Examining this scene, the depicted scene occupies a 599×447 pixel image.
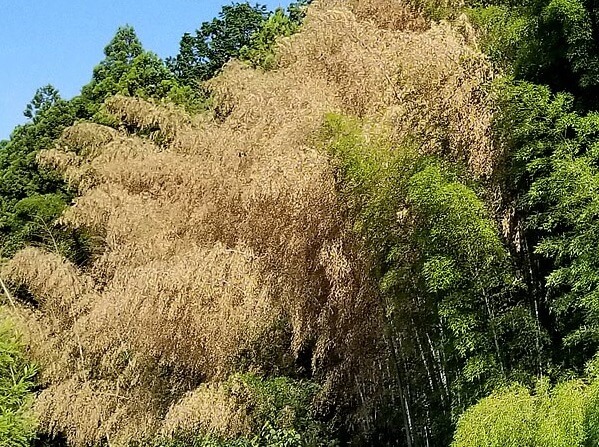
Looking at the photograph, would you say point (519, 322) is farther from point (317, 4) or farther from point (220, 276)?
point (317, 4)

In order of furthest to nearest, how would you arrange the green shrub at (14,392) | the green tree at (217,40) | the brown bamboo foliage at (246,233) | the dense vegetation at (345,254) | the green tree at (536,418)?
the green tree at (217,40) < the green shrub at (14,392) < the brown bamboo foliage at (246,233) < the dense vegetation at (345,254) < the green tree at (536,418)

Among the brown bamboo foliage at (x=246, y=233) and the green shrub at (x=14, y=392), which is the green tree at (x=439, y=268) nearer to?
the brown bamboo foliage at (x=246, y=233)

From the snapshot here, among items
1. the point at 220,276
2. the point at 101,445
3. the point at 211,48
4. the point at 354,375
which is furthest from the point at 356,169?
the point at 211,48

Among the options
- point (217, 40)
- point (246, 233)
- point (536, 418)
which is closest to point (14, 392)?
point (246, 233)

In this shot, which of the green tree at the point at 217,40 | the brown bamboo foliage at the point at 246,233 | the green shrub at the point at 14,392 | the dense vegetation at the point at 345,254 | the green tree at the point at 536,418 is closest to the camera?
the green tree at the point at 536,418

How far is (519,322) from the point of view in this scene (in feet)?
17.4

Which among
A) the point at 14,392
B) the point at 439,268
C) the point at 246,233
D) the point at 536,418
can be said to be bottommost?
the point at 536,418

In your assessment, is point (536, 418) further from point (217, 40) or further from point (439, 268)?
point (217, 40)

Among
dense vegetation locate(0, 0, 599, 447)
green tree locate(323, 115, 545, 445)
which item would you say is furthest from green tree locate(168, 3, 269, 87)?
green tree locate(323, 115, 545, 445)

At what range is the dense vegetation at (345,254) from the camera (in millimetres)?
5094

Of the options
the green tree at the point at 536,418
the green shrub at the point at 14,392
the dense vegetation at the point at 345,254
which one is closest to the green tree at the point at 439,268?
the dense vegetation at the point at 345,254

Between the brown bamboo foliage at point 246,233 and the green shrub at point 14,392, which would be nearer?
the brown bamboo foliage at point 246,233

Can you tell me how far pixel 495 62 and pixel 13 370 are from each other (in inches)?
265

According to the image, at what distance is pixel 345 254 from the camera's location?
611 cm
